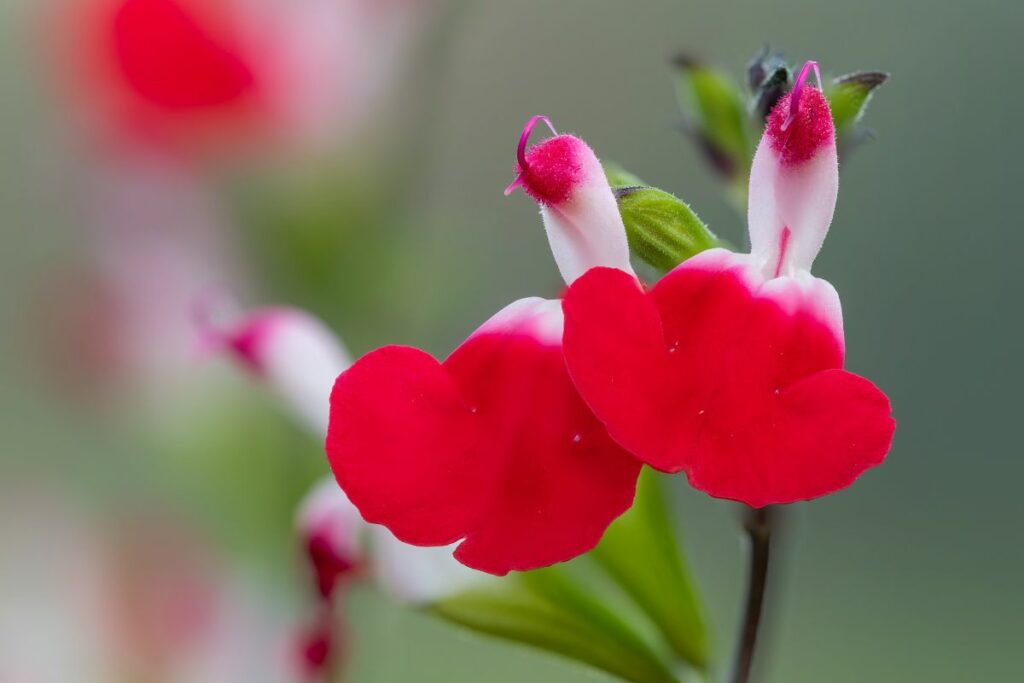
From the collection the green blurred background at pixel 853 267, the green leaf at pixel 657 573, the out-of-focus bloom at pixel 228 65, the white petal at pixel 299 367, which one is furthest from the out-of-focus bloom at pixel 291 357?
the green blurred background at pixel 853 267

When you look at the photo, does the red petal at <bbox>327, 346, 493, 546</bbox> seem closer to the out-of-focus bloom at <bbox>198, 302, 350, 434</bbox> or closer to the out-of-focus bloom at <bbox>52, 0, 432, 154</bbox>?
the out-of-focus bloom at <bbox>198, 302, 350, 434</bbox>

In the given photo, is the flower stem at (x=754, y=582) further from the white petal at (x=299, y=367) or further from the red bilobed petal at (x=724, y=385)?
the white petal at (x=299, y=367)

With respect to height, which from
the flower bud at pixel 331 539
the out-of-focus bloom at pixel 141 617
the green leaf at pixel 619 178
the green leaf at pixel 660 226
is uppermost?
the green leaf at pixel 619 178

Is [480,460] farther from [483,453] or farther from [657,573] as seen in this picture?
[657,573]

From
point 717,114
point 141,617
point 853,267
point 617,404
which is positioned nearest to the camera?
point 617,404

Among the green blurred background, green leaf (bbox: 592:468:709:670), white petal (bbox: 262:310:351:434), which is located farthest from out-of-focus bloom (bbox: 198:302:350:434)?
the green blurred background

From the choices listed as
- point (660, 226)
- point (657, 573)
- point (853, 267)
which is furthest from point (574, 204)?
point (853, 267)

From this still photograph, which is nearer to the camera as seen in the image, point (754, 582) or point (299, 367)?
point (754, 582)
